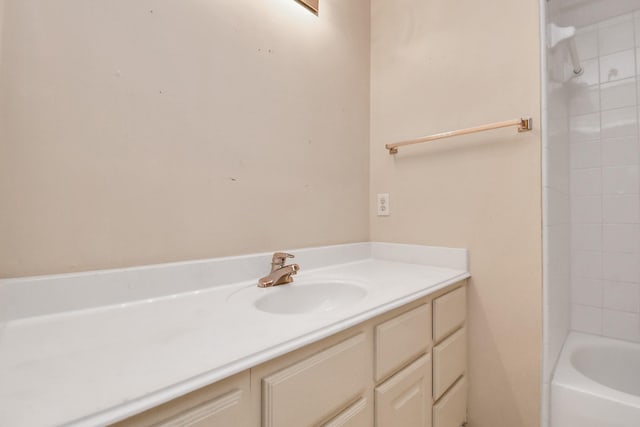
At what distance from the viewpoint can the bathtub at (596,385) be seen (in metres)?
1.01

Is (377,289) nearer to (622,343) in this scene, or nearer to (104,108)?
(104,108)

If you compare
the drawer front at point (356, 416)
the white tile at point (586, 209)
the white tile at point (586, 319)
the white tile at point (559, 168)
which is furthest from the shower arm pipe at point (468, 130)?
the white tile at point (586, 319)

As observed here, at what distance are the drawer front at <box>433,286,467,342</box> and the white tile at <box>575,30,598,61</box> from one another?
1.48 metres

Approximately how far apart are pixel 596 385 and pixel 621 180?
1.04 meters

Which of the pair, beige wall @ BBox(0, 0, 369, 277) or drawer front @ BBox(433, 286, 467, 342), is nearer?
beige wall @ BBox(0, 0, 369, 277)

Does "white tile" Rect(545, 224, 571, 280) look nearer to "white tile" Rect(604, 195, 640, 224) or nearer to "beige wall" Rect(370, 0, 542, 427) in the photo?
"beige wall" Rect(370, 0, 542, 427)

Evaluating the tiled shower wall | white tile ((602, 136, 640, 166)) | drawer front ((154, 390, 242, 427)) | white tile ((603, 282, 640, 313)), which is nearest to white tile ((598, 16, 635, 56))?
the tiled shower wall

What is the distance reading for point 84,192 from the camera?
755 mm

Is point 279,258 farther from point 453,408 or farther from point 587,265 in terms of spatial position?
point 587,265

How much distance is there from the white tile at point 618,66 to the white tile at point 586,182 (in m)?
0.47

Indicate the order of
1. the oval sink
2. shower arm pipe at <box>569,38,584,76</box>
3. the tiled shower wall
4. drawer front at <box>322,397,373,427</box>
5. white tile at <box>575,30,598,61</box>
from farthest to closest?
white tile at <box>575,30,598,61</box> < the tiled shower wall < shower arm pipe at <box>569,38,584,76</box> < the oval sink < drawer front at <box>322,397,373,427</box>

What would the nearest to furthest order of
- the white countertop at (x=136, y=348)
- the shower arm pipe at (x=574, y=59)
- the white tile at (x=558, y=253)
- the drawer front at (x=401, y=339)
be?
1. the white countertop at (x=136, y=348)
2. the drawer front at (x=401, y=339)
3. the white tile at (x=558, y=253)
4. the shower arm pipe at (x=574, y=59)

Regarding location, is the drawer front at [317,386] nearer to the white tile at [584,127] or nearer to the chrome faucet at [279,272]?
the chrome faucet at [279,272]

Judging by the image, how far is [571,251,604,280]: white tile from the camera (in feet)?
5.15
